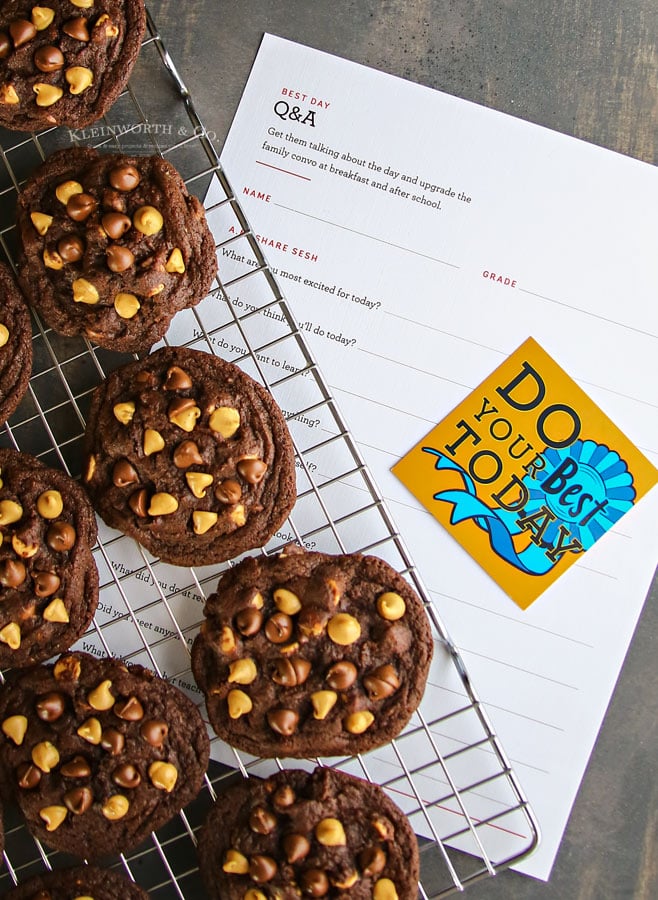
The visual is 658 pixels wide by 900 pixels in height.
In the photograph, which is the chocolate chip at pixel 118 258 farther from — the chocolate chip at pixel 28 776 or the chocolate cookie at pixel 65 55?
the chocolate chip at pixel 28 776

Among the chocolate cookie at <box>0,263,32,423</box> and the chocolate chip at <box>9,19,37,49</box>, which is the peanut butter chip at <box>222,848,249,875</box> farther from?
the chocolate chip at <box>9,19,37,49</box>

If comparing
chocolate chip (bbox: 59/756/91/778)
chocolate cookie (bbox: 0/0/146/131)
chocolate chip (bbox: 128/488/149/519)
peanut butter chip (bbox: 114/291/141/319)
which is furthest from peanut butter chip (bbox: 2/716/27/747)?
chocolate cookie (bbox: 0/0/146/131)

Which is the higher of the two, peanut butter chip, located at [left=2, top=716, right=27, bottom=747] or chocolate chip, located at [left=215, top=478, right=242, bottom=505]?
chocolate chip, located at [left=215, top=478, right=242, bottom=505]

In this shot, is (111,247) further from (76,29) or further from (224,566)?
(224,566)

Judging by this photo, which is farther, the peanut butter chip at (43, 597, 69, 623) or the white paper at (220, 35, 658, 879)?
the white paper at (220, 35, 658, 879)

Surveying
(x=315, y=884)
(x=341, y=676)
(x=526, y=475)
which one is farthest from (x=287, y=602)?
(x=526, y=475)

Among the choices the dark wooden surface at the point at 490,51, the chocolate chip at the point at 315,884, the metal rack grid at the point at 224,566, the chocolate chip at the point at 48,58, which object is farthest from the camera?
the dark wooden surface at the point at 490,51

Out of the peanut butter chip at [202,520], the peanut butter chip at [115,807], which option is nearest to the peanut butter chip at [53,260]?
the peanut butter chip at [202,520]
